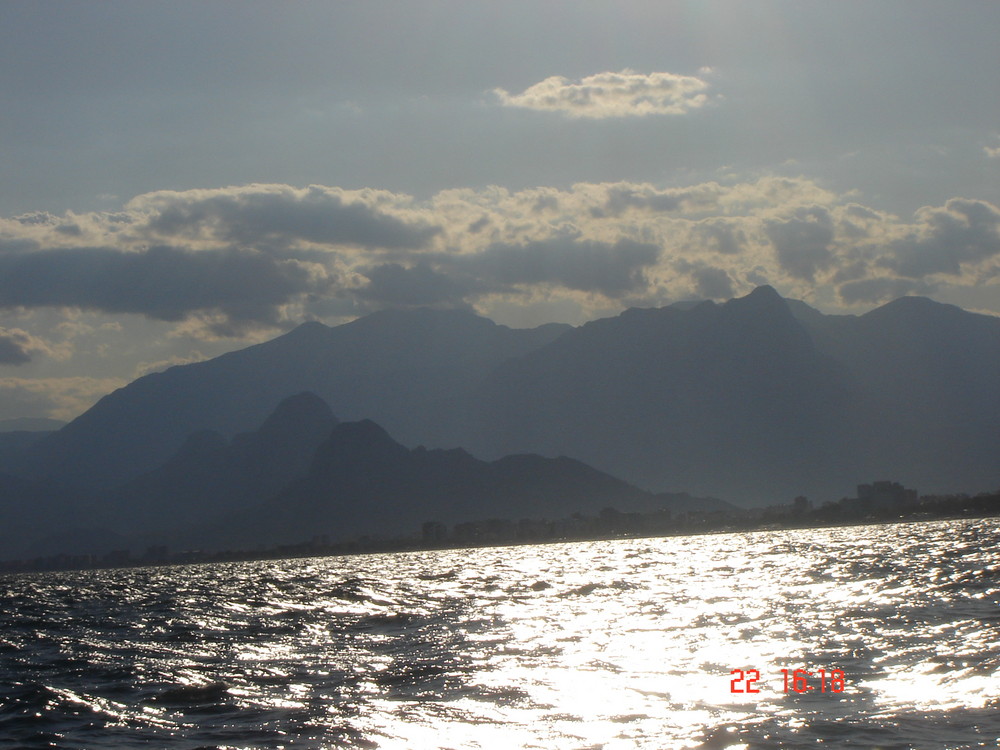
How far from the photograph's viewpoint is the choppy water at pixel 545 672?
24609mm

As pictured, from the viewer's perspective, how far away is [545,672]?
33.4 m

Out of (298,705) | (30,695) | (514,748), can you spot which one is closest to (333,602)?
(30,695)

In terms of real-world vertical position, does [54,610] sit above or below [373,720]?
below

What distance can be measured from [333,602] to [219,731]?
50.9 m

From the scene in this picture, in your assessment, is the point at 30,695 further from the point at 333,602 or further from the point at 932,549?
the point at 932,549

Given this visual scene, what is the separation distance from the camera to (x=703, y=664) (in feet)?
109
